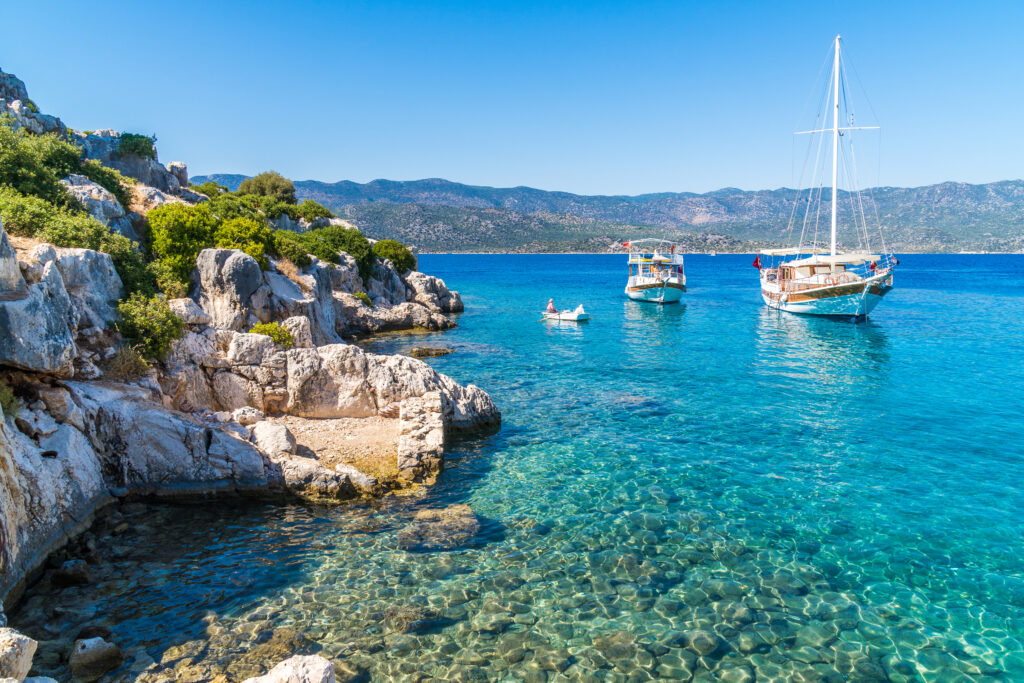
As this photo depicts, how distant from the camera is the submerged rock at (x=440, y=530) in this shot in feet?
37.2

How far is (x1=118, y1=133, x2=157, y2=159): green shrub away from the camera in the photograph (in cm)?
3359

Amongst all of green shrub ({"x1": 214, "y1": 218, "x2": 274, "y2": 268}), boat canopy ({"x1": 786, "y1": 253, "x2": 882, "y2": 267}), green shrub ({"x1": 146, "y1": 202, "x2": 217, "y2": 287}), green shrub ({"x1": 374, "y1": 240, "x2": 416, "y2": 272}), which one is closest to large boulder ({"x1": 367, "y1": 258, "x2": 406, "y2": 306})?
green shrub ({"x1": 374, "y1": 240, "x2": 416, "y2": 272})

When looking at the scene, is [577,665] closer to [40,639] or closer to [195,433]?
[40,639]

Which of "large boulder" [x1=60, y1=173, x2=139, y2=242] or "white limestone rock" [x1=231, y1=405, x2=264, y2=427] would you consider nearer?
"white limestone rock" [x1=231, y1=405, x2=264, y2=427]

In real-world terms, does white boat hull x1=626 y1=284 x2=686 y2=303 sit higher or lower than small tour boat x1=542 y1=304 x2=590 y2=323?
higher

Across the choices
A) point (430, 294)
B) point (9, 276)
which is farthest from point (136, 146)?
point (9, 276)

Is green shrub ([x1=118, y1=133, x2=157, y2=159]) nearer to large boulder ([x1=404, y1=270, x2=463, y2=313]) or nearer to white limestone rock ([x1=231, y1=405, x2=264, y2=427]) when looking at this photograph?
large boulder ([x1=404, y1=270, x2=463, y2=313])

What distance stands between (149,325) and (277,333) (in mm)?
5088

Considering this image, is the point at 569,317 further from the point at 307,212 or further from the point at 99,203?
the point at 99,203

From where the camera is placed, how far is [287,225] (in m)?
46.6

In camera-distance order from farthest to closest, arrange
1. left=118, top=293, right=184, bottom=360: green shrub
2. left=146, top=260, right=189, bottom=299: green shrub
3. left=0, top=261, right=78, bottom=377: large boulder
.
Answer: left=146, top=260, right=189, bottom=299: green shrub
left=118, top=293, right=184, bottom=360: green shrub
left=0, top=261, right=78, bottom=377: large boulder

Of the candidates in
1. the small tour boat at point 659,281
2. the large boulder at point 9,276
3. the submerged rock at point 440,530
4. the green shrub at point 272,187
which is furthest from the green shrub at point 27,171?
the small tour boat at point 659,281

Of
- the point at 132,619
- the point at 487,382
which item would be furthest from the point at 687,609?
the point at 487,382

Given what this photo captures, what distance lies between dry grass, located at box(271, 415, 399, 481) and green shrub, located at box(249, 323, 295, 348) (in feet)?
13.7
